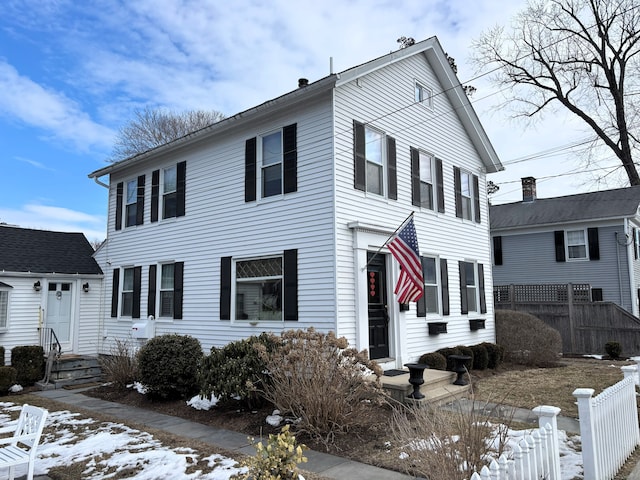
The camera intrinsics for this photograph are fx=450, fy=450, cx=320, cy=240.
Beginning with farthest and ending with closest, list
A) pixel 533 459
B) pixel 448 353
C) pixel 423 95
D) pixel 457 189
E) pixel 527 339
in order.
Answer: pixel 527 339 < pixel 457 189 < pixel 423 95 < pixel 448 353 < pixel 533 459

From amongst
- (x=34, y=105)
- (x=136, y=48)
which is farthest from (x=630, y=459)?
(x=34, y=105)

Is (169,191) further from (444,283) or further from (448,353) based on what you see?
(448,353)

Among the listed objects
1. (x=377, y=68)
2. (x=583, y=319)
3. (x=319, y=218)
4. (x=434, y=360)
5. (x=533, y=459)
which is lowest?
(x=434, y=360)

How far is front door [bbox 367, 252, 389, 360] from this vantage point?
9.34m

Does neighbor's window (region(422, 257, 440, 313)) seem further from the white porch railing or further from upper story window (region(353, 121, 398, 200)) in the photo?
the white porch railing

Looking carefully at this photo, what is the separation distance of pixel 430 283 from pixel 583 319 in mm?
7873

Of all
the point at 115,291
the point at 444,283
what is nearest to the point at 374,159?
the point at 444,283

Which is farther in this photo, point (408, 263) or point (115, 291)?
point (115, 291)

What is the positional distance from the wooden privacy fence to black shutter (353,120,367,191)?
10348mm

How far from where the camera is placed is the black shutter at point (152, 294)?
40.0ft

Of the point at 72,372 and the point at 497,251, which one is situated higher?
the point at 497,251

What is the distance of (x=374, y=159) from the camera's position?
389 inches

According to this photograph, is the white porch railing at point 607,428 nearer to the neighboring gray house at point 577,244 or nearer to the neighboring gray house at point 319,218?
the neighboring gray house at point 319,218

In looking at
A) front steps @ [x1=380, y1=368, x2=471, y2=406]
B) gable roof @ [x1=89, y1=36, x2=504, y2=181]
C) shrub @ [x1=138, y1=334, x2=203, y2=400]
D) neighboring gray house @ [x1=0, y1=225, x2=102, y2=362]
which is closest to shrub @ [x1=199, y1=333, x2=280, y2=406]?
shrub @ [x1=138, y1=334, x2=203, y2=400]
